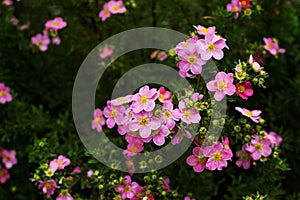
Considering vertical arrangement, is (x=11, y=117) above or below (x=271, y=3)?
below

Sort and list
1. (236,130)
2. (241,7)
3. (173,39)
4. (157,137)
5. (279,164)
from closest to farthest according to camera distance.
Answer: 1. (157,137)
2. (236,130)
3. (279,164)
4. (241,7)
5. (173,39)

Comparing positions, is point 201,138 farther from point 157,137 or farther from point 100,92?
point 100,92

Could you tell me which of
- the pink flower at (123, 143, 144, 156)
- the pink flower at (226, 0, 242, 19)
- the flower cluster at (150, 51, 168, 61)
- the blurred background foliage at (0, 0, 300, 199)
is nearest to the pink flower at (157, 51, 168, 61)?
the flower cluster at (150, 51, 168, 61)

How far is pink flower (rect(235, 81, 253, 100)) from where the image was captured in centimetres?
175

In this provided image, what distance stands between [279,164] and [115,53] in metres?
1.14

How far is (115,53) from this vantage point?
284 centimetres

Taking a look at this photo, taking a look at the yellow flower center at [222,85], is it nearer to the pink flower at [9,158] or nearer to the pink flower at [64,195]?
the pink flower at [64,195]

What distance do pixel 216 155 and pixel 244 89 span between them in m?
0.25

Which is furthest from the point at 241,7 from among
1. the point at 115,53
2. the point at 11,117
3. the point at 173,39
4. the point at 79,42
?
the point at 11,117

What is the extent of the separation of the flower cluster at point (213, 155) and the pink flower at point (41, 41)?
144cm

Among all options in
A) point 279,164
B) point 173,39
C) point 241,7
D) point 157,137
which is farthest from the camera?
point 173,39

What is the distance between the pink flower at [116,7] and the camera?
265 centimetres

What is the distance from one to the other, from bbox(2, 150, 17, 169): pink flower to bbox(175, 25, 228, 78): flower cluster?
1456mm

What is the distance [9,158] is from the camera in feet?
9.43
